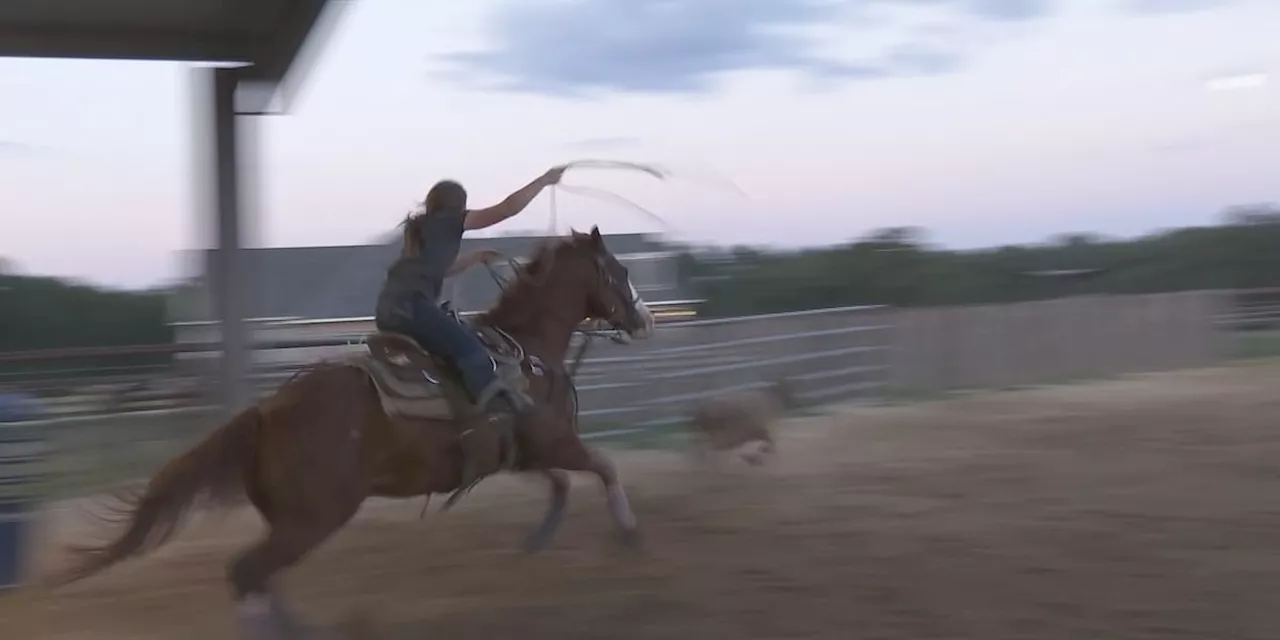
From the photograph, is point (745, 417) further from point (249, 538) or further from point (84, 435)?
point (84, 435)

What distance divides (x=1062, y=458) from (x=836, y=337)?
19.5 feet

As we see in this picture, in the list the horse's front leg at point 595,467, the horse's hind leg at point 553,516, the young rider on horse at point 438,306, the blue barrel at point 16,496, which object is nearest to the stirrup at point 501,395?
the young rider on horse at point 438,306

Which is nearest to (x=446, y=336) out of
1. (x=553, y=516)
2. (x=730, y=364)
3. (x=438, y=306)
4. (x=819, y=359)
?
(x=438, y=306)

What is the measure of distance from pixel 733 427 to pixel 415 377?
4050 millimetres

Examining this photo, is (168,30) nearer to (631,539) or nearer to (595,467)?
(595,467)

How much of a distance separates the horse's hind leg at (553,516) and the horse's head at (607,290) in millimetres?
851

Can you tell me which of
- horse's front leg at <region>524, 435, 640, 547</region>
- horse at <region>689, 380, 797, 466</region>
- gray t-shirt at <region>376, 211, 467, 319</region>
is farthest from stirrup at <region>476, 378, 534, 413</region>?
horse at <region>689, 380, 797, 466</region>

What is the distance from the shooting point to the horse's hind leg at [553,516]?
20.4 ft

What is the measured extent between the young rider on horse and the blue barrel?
93.8 inches

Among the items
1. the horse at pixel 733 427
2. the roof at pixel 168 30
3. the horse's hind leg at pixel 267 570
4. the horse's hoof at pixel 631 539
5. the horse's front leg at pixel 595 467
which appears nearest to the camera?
the horse's hind leg at pixel 267 570

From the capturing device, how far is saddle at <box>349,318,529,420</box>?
201 inches

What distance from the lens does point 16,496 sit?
6.30 metres

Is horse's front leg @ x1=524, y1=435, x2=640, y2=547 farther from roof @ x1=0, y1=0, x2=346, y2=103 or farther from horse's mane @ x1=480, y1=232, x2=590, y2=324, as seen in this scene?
roof @ x1=0, y1=0, x2=346, y2=103

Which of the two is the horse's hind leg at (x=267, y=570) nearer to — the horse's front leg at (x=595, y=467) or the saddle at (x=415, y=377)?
the saddle at (x=415, y=377)
